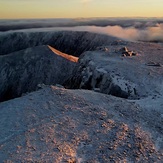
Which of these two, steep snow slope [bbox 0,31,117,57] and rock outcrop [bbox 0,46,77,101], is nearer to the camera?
rock outcrop [bbox 0,46,77,101]

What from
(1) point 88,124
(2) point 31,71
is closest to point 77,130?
(1) point 88,124

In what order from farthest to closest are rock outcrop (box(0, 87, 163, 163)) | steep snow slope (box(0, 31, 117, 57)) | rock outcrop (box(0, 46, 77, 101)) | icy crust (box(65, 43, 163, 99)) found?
steep snow slope (box(0, 31, 117, 57)) → rock outcrop (box(0, 46, 77, 101)) → icy crust (box(65, 43, 163, 99)) → rock outcrop (box(0, 87, 163, 163))

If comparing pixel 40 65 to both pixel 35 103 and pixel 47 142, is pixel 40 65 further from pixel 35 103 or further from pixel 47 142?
pixel 47 142

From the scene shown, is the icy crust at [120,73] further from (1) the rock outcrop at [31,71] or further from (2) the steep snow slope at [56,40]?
(2) the steep snow slope at [56,40]

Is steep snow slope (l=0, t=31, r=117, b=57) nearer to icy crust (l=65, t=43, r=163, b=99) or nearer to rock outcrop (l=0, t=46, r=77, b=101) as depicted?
rock outcrop (l=0, t=46, r=77, b=101)

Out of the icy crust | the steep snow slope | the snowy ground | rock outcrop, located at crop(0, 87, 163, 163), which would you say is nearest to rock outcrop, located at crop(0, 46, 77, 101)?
the icy crust

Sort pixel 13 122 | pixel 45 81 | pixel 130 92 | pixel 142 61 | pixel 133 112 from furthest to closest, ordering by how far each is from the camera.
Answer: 1. pixel 45 81
2. pixel 142 61
3. pixel 130 92
4. pixel 133 112
5. pixel 13 122

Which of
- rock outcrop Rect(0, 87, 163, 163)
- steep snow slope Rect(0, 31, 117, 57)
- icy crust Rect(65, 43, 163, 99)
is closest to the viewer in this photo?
rock outcrop Rect(0, 87, 163, 163)

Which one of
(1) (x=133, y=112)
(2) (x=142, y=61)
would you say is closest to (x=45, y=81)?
(2) (x=142, y=61)

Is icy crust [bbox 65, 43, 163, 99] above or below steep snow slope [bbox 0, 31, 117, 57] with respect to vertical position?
above

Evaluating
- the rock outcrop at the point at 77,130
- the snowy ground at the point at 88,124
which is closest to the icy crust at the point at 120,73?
the snowy ground at the point at 88,124
